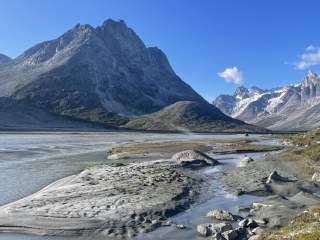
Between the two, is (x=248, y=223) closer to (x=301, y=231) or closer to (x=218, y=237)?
(x=218, y=237)

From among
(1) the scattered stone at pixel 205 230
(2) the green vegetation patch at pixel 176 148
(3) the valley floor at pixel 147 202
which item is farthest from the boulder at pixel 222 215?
(2) the green vegetation patch at pixel 176 148

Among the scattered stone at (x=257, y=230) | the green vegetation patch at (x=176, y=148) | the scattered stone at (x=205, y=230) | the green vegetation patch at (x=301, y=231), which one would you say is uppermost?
the green vegetation patch at (x=176, y=148)

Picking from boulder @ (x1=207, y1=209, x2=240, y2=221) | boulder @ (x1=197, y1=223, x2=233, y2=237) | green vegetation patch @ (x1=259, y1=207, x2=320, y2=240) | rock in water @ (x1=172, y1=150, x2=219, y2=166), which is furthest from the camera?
rock in water @ (x1=172, y1=150, x2=219, y2=166)

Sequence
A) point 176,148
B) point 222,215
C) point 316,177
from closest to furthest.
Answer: point 222,215 < point 316,177 < point 176,148

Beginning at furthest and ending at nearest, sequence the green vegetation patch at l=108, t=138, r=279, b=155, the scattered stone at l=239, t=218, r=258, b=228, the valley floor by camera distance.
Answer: the green vegetation patch at l=108, t=138, r=279, b=155
the valley floor
the scattered stone at l=239, t=218, r=258, b=228

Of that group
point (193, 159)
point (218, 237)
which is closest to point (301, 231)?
point (218, 237)

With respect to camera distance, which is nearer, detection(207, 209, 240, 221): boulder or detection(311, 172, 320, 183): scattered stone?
detection(207, 209, 240, 221): boulder

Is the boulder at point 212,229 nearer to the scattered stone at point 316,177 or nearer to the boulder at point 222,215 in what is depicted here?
the boulder at point 222,215

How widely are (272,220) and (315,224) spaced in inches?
329

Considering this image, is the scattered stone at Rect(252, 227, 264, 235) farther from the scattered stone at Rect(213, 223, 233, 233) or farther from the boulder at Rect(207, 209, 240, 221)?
the boulder at Rect(207, 209, 240, 221)

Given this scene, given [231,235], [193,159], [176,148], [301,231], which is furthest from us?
[176,148]

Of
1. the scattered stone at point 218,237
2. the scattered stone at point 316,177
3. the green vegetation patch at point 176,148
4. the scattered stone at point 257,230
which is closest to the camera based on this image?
the scattered stone at point 218,237

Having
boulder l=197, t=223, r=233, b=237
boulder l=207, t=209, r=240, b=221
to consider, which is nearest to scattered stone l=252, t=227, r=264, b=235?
boulder l=197, t=223, r=233, b=237

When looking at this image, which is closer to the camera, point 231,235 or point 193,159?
point 231,235
